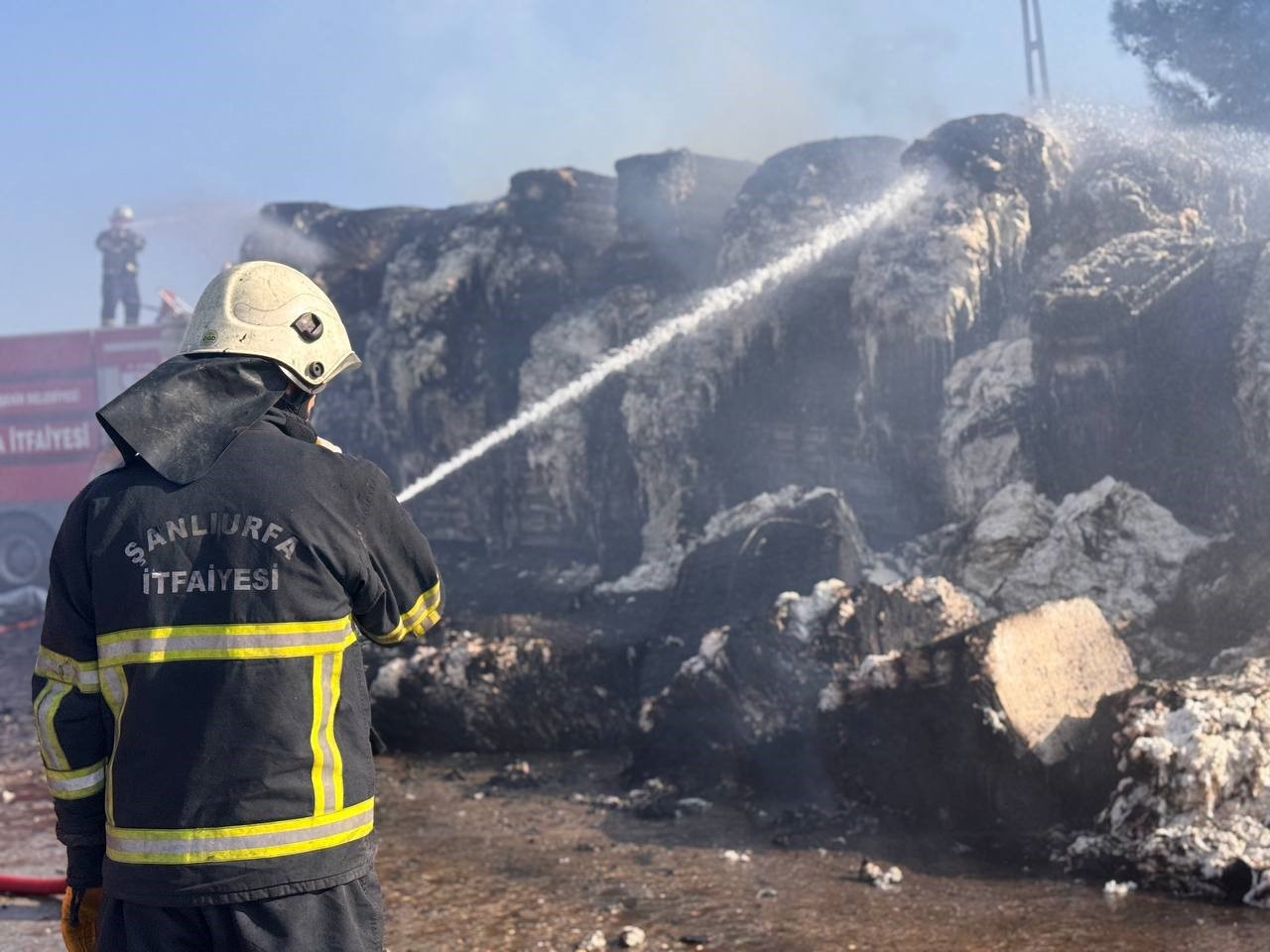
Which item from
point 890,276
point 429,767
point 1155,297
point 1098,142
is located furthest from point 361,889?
point 1098,142

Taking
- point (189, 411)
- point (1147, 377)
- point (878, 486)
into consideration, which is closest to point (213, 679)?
point (189, 411)

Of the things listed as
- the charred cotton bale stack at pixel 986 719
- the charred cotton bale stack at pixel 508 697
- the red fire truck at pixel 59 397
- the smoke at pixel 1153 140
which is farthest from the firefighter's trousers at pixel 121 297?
the charred cotton bale stack at pixel 986 719

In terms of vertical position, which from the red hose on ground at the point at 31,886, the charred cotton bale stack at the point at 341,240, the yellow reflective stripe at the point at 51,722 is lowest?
the red hose on ground at the point at 31,886

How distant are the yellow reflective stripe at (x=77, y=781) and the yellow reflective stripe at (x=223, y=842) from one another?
93 mm

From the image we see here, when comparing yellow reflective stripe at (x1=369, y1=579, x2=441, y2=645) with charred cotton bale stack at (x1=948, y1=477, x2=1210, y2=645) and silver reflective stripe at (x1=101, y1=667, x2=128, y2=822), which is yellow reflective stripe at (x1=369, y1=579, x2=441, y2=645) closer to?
silver reflective stripe at (x1=101, y1=667, x2=128, y2=822)

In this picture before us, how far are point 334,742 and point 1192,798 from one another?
3.41m

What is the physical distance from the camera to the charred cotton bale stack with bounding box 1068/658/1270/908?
387cm

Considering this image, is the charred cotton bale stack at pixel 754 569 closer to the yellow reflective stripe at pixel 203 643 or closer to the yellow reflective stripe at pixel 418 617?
the yellow reflective stripe at pixel 418 617

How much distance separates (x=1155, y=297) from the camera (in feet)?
23.6

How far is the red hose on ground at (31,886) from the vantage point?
4.31 metres

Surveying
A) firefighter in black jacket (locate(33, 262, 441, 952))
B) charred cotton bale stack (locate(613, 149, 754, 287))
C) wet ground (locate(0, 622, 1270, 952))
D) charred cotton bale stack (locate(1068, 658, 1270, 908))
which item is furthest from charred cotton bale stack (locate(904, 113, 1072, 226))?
firefighter in black jacket (locate(33, 262, 441, 952))

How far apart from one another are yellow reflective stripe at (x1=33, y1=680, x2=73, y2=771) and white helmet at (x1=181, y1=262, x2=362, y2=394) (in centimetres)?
62

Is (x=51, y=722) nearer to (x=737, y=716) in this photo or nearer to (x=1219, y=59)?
(x=737, y=716)

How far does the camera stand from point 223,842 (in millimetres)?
1738
